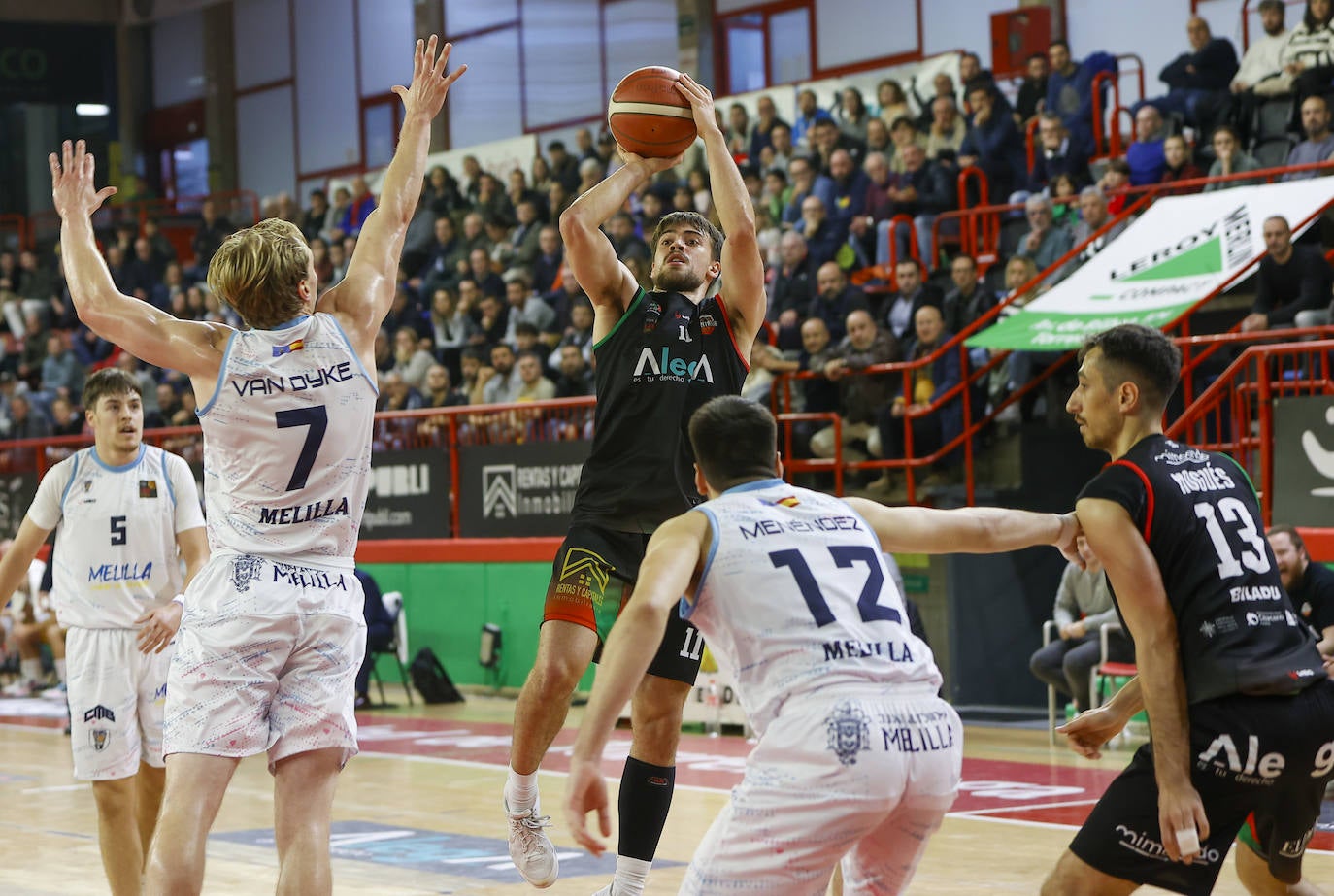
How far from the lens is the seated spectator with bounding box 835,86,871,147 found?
1808cm

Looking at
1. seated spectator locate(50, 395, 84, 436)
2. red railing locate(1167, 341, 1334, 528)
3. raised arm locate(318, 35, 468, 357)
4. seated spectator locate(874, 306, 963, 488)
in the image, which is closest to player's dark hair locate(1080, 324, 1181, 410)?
raised arm locate(318, 35, 468, 357)

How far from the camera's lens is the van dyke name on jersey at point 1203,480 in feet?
14.3

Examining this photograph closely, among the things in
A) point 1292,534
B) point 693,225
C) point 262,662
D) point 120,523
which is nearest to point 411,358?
point 1292,534

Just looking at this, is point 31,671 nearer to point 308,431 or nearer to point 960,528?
point 308,431

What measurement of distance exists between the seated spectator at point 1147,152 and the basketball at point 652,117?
9.70 meters

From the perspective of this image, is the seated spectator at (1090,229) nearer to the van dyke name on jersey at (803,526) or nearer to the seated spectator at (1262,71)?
the seated spectator at (1262,71)

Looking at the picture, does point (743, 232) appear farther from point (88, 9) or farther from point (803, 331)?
point (88, 9)

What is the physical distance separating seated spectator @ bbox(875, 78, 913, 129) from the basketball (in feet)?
38.9

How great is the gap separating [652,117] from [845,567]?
2655 mm

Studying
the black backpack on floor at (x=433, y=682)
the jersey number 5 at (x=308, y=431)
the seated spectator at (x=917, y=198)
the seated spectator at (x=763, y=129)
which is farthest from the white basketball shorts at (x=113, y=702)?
the seated spectator at (x=763, y=129)

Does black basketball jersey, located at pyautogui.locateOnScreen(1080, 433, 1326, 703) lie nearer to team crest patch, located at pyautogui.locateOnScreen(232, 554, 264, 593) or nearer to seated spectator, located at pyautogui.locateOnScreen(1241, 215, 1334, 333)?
team crest patch, located at pyautogui.locateOnScreen(232, 554, 264, 593)

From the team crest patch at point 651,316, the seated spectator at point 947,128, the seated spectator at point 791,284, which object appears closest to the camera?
the team crest patch at point 651,316

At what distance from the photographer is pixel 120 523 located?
6984 mm

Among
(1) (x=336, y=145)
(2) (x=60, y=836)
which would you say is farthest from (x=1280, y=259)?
(1) (x=336, y=145)
